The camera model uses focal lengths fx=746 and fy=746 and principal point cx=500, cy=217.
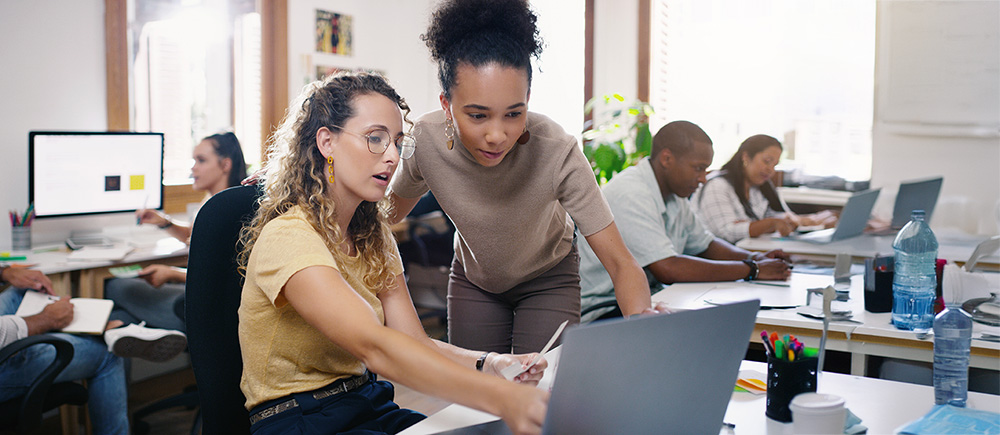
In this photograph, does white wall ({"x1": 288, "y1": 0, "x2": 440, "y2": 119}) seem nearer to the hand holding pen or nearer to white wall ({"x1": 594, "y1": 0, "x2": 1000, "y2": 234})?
the hand holding pen

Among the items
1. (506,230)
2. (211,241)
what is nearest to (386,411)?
(211,241)

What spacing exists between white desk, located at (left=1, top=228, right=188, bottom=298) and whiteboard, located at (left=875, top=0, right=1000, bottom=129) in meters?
4.29

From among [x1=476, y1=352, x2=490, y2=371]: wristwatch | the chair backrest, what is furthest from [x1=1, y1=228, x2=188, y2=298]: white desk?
[x1=476, y1=352, x2=490, y2=371]: wristwatch

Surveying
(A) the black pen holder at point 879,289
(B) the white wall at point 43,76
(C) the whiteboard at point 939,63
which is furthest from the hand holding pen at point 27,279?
(C) the whiteboard at point 939,63

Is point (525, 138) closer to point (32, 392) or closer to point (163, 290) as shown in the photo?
point (32, 392)

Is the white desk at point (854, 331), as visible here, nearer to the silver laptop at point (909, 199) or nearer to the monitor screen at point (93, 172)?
the silver laptop at point (909, 199)

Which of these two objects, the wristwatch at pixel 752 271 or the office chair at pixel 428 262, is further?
the office chair at pixel 428 262

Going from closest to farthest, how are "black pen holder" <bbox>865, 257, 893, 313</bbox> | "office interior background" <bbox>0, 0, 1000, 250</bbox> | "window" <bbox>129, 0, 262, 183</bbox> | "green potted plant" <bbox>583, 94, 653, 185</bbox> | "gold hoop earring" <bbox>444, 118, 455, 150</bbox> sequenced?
"gold hoop earring" <bbox>444, 118, 455, 150</bbox> → "black pen holder" <bbox>865, 257, 893, 313</bbox> → "window" <bbox>129, 0, 262, 183</bbox> → "green potted plant" <bbox>583, 94, 653, 185</bbox> → "office interior background" <bbox>0, 0, 1000, 250</bbox>

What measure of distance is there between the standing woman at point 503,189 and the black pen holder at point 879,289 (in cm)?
79

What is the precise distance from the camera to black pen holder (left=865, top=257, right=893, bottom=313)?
199cm

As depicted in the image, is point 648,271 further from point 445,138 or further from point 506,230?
point 445,138

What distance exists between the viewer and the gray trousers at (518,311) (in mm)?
1882

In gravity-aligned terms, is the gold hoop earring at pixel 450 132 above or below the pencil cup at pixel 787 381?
above

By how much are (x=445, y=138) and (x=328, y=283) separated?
689 millimetres
